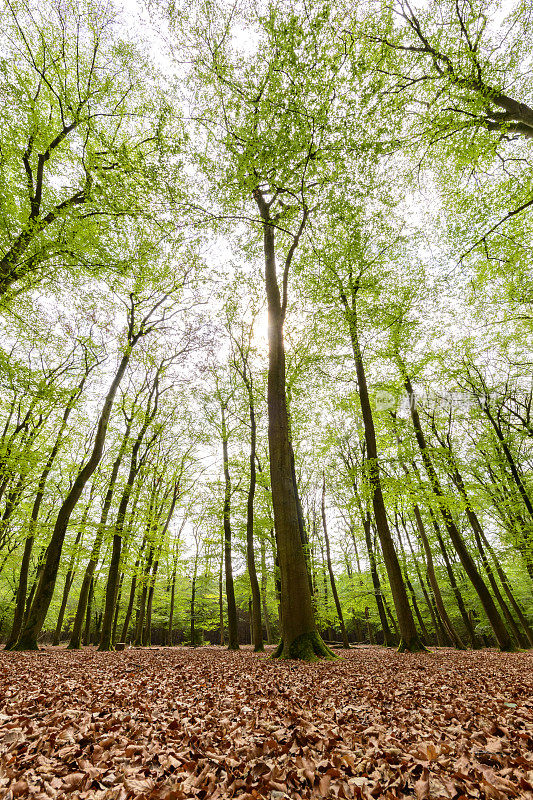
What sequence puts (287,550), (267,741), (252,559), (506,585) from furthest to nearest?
(506,585)
(252,559)
(287,550)
(267,741)

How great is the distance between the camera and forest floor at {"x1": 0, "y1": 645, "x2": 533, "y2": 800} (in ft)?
6.46

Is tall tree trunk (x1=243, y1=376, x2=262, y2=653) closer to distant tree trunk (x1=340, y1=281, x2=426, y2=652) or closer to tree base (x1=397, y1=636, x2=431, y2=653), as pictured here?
distant tree trunk (x1=340, y1=281, x2=426, y2=652)

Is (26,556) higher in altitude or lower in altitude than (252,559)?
higher

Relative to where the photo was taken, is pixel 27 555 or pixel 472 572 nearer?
pixel 472 572

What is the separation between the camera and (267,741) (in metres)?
2.50

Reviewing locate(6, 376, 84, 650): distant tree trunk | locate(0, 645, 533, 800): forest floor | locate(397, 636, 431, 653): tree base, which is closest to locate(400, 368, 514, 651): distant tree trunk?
locate(397, 636, 431, 653): tree base

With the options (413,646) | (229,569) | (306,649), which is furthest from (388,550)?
(229,569)

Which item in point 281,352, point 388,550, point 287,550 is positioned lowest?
point 287,550

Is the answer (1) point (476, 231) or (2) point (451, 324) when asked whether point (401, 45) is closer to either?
(1) point (476, 231)

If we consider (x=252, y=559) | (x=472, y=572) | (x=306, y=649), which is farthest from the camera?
(x=252, y=559)

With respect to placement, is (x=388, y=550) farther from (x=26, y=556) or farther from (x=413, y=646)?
(x=26, y=556)

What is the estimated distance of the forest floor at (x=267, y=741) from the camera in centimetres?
197

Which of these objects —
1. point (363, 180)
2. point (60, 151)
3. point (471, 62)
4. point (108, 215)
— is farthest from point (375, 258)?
point (60, 151)

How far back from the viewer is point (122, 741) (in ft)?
8.66
